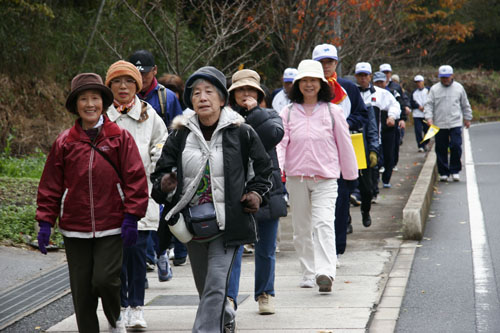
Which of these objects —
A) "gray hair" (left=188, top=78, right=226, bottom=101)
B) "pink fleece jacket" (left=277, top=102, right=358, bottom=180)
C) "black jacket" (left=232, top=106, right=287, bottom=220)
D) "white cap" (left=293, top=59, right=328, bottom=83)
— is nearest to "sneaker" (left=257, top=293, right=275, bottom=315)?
"black jacket" (left=232, top=106, right=287, bottom=220)

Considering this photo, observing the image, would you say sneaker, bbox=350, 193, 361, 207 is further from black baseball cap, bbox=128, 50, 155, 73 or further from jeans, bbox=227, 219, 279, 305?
jeans, bbox=227, 219, 279, 305

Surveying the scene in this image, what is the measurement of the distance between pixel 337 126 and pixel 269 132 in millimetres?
1249

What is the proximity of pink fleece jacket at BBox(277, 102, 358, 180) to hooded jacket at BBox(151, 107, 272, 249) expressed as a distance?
6.47ft

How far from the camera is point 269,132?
6234mm

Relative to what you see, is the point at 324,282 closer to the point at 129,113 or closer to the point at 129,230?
the point at 129,113

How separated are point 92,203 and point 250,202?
0.96 m

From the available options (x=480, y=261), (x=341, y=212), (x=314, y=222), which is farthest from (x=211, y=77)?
(x=480, y=261)

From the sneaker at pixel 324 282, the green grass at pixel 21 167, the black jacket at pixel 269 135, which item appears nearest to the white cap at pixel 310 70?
the black jacket at pixel 269 135

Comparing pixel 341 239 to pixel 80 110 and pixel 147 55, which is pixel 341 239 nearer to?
pixel 147 55

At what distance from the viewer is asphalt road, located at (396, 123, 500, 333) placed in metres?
6.27

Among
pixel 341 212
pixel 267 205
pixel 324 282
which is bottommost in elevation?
pixel 324 282

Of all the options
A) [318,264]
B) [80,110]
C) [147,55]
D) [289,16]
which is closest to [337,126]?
[318,264]

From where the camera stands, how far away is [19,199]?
11.6 metres

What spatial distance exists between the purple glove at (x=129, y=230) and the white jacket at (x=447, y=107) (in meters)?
11.1
